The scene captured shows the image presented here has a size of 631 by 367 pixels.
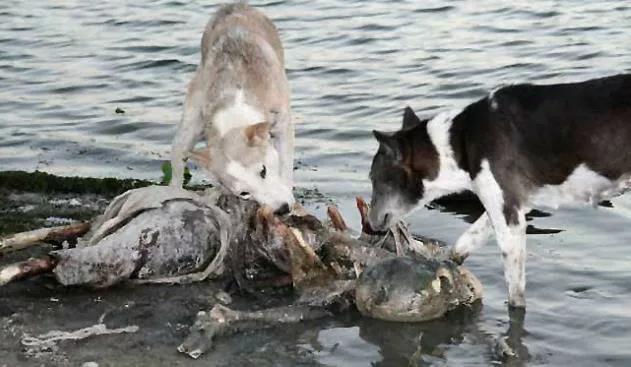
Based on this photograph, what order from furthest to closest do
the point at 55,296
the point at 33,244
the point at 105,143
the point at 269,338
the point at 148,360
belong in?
the point at 105,143 → the point at 33,244 → the point at 55,296 → the point at 269,338 → the point at 148,360

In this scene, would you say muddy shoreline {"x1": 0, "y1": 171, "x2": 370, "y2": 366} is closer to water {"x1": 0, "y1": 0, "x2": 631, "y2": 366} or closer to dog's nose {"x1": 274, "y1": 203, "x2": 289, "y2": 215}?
water {"x1": 0, "y1": 0, "x2": 631, "y2": 366}

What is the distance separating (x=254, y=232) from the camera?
8.02m

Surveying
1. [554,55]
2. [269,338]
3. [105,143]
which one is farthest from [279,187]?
[554,55]

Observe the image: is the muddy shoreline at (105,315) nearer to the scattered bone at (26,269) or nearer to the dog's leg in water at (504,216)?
the scattered bone at (26,269)

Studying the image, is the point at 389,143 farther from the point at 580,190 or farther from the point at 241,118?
the point at 241,118

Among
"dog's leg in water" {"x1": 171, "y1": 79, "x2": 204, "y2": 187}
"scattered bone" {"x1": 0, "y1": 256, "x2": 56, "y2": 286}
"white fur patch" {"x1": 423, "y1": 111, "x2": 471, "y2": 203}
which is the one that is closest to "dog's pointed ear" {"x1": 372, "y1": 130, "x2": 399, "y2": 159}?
"white fur patch" {"x1": 423, "y1": 111, "x2": 471, "y2": 203}

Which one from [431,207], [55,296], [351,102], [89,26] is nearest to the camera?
[55,296]

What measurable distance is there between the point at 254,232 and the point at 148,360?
165 cm

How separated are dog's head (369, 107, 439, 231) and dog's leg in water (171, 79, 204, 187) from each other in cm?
193

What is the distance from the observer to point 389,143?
794cm

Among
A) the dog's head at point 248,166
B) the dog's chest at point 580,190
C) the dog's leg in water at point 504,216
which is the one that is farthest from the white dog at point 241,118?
the dog's chest at point 580,190

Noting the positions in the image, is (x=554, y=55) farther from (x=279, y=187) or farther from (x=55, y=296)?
(x=55, y=296)

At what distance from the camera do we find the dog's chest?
24.3 feet

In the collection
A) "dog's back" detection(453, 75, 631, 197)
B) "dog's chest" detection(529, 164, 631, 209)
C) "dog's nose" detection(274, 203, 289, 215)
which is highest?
"dog's back" detection(453, 75, 631, 197)
